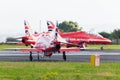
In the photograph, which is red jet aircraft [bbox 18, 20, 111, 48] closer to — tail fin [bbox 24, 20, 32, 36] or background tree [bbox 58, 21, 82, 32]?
tail fin [bbox 24, 20, 32, 36]

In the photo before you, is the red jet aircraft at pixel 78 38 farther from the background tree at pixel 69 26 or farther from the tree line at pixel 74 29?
the background tree at pixel 69 26

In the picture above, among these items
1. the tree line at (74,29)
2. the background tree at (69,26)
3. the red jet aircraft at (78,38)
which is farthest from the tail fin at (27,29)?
the background tree at (69,26)

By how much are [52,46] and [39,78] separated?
18.5m

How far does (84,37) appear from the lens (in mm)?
81938

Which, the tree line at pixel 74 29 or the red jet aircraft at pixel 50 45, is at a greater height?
the tree line at pixel 74 29

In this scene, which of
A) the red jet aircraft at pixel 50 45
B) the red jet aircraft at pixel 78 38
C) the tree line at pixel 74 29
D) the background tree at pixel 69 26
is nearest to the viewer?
the red jet aircraft at pixel 50 45

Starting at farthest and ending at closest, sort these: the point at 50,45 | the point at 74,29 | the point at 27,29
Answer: the point at 74,29
the point at 27,29
the point at 50,45

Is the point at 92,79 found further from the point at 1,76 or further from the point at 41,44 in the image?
the point at 41,44

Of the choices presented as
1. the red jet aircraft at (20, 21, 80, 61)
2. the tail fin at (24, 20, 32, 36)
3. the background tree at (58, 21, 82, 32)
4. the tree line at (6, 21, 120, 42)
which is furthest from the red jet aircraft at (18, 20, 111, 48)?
the background tree at (58, 21, 82, 32)

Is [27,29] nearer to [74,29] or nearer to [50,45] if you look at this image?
[50,45]

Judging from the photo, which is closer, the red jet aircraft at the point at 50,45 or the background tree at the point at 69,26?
the red jet aircraft at the point at 50,45

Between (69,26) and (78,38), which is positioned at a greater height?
(69,26)

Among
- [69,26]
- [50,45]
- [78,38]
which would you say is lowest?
[50,45]

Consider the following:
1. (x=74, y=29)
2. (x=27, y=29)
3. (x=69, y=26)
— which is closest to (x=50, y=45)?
(x=27, y=29)
